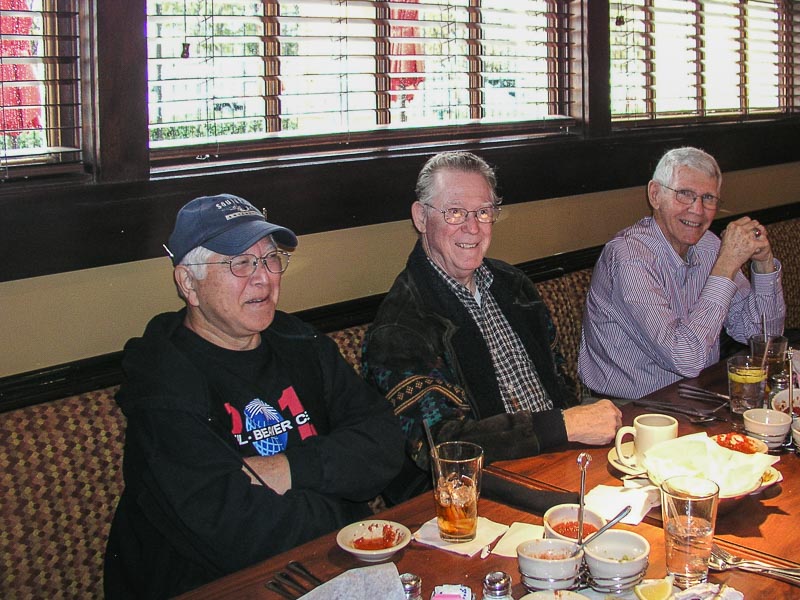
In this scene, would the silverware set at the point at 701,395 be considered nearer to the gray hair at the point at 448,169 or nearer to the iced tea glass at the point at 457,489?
the gray hair at the point at 448,169

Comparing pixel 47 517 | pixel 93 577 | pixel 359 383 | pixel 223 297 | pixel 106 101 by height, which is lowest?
pixel 93 577

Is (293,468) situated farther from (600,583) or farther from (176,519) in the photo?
(600,583)

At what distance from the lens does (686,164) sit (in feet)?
9.88

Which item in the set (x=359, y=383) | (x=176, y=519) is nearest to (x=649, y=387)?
(x=359, y=383)

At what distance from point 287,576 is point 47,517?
2.42 ft

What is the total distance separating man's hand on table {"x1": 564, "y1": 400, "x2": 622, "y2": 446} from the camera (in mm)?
1982

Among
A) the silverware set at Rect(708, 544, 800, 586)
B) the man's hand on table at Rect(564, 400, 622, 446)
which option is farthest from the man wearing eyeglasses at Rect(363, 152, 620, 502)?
the silverware set at Rect(708, 544, 800, 586)

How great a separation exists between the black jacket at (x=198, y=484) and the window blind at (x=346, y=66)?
0.73 m

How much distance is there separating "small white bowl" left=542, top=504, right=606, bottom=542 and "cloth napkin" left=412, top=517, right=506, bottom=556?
9cm

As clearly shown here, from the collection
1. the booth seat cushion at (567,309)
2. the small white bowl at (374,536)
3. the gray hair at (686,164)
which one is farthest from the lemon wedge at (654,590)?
the gray hair at (686,164)

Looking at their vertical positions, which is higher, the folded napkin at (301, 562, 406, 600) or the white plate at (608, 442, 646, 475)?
the white plate at (608, 442, 646, 475)

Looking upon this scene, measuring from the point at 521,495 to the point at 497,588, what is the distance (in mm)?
364

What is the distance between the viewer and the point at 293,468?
6.16 feet

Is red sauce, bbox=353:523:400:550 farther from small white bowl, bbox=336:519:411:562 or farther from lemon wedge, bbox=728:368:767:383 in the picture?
lemon wedge, bbox=728:368:767:383
